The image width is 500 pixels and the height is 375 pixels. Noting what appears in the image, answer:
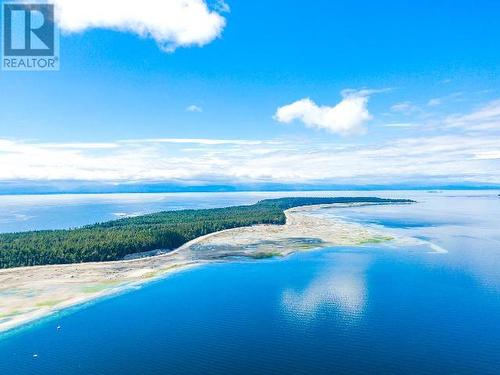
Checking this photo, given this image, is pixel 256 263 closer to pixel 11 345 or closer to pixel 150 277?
pixel 150 277

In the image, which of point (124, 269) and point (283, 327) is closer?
point (283, 327)

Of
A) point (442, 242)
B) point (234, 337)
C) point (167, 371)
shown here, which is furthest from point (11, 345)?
point (442, 242)

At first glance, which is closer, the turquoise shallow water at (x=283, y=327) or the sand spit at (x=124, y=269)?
the turquoise shallow water at (x=283, y=327)

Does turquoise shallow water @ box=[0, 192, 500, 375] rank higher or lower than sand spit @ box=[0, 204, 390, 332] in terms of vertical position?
lower

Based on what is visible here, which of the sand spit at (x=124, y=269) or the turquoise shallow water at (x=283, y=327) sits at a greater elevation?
the sand spit at (x=124, y=269)
